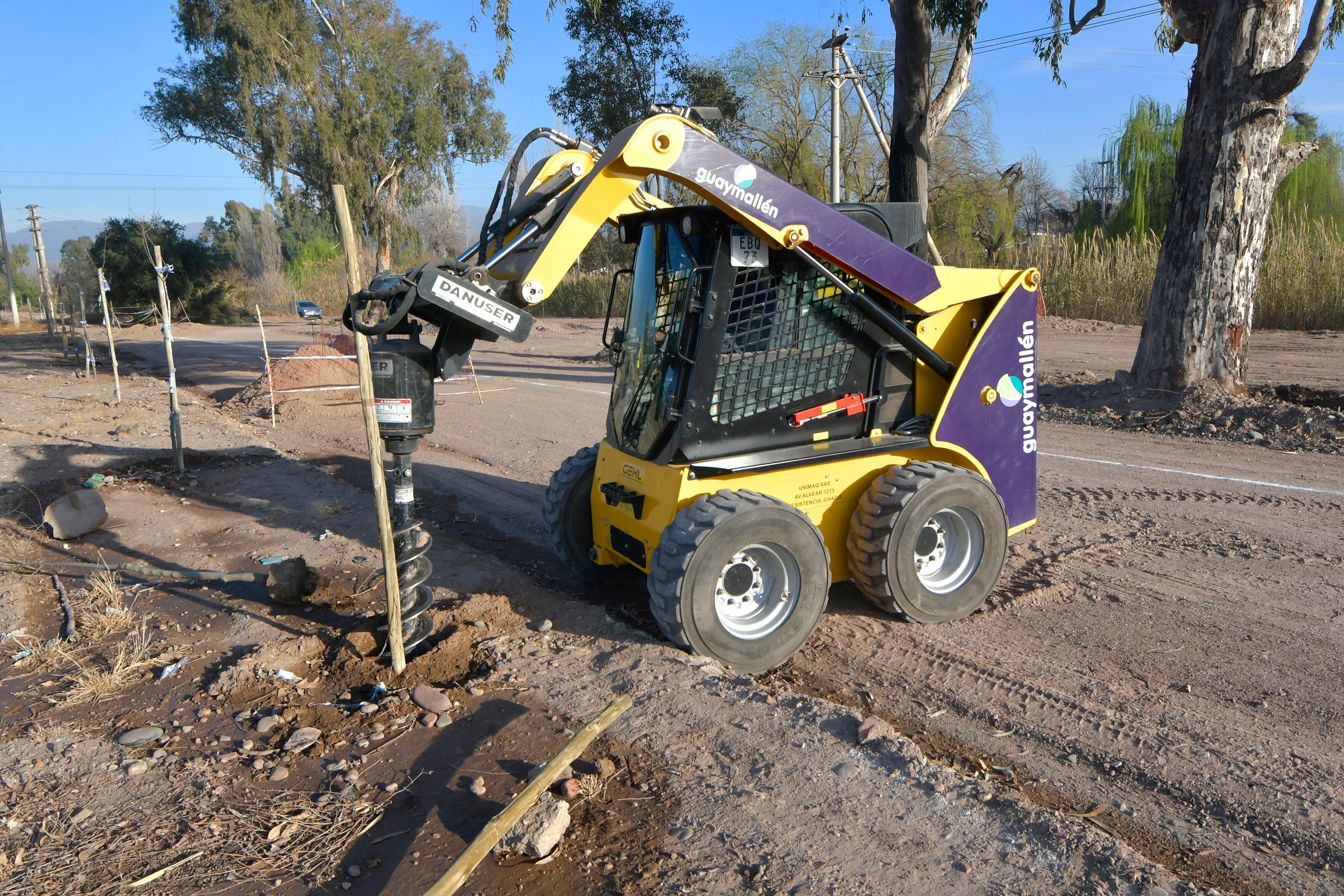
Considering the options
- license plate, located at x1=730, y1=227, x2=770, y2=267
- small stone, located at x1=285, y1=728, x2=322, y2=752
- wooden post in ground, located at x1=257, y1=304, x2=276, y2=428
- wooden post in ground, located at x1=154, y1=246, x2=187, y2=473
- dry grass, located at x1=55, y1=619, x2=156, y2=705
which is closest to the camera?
small stone, located at x1=285, y1=728, x2=322, y2=752

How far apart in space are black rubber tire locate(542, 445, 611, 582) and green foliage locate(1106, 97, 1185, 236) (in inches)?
1117

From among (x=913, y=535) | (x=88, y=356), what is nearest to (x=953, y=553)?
(x=913, y=535)

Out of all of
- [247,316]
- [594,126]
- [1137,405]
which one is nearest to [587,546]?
[1137,405]

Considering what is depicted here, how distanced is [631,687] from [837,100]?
18000 millimetres

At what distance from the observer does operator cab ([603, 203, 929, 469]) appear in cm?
438

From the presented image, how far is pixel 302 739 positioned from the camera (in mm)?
3656

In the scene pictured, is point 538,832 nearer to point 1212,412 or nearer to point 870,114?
point 1212,412

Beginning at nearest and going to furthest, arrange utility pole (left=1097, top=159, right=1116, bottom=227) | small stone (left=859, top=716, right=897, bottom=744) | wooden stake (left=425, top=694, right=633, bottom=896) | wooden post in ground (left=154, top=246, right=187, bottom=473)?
wooden stake (left=425, top=694, right=633, bottom=896) → small stone (left=859, top=716, right=897, bottom=744) → wooden post in ground (left=154, top=246, right=187, bottom=473) → utility pole (left=1097, top=159, right=1116, bottom=227)

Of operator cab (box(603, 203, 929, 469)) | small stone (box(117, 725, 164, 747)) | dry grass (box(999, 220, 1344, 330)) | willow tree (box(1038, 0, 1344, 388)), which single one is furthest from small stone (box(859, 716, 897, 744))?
dry grass (box(999, 220, 1344, 330))

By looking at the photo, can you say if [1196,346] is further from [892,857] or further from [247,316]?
[247,316]

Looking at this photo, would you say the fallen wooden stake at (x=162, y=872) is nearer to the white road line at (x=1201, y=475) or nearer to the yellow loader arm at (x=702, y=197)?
the yellow loader arm at (x=702, y=197)

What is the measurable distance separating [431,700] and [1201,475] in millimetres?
6797

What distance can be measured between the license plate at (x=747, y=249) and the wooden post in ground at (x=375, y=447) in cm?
176

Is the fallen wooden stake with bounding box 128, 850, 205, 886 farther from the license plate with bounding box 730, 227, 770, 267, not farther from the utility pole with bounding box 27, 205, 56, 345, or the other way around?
the utility pole with bounding box 27, 205, 56, 345
